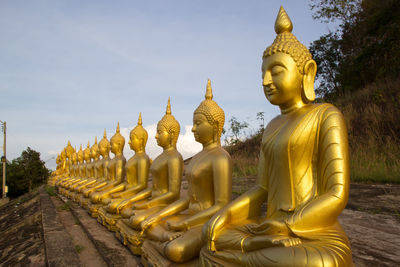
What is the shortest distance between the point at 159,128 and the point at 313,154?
9.59ft

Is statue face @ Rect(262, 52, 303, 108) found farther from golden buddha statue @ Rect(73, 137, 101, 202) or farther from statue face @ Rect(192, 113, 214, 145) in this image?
golden buddha statue @ Rect(73, 137, 101, 202)

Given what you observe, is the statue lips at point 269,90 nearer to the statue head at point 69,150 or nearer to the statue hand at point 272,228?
the statue hand at point 272,228

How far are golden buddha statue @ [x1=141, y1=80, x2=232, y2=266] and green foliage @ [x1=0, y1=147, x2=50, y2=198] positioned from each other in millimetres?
31111

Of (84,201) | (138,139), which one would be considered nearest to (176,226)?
(138,139)

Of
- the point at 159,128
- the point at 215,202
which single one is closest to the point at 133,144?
the point at 159,128

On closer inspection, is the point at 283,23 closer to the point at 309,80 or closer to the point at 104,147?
the point at 309,80

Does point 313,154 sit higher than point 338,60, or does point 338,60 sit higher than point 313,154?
point 338,60

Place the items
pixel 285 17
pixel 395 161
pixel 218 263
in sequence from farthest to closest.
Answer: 1. pixel 395 161
2. pixel 285 17
3. pixel 218 263

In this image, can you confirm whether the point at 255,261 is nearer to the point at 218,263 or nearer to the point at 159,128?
the point at 218,263

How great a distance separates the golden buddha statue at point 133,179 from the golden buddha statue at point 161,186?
1.41ft

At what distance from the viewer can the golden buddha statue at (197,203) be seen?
2984 millimetres

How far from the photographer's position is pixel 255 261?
82.8 inches

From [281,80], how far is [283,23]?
656 millimetres

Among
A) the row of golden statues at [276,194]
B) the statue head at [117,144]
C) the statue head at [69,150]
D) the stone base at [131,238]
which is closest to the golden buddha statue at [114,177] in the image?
the statue head at [117,144]
